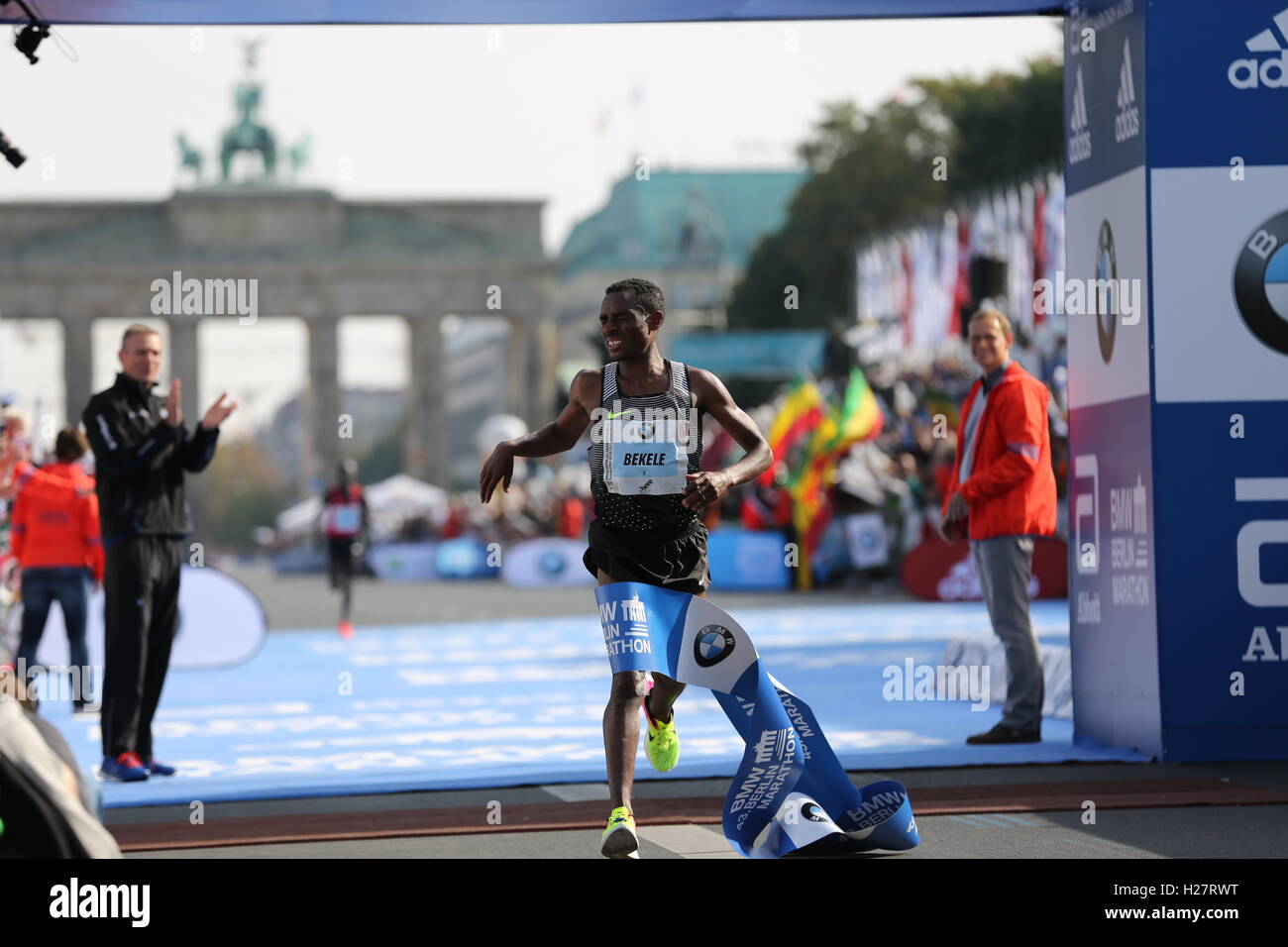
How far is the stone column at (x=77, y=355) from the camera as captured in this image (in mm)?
78875

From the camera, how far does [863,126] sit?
59125mm

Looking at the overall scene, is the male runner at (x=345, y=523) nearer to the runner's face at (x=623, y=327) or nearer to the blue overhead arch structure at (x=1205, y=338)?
the blue overhead arch structure at (x=1205, y=338)

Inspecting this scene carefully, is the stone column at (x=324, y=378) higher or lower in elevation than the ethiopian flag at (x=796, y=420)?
higher

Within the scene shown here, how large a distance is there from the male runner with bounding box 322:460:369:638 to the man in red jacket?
11186 mm

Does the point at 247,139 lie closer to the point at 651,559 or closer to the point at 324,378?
the point at 324,378

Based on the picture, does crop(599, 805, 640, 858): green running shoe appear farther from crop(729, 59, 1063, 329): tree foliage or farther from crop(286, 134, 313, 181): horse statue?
crop(286, 134, 313, 181): horse statue

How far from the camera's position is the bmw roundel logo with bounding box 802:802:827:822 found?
624cm

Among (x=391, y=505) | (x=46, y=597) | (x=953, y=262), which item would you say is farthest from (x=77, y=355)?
(x=46, y=597)

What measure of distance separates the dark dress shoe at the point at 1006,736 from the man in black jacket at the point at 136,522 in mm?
4011

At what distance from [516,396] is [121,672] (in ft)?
245

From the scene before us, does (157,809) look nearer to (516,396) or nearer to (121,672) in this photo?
(121,672)

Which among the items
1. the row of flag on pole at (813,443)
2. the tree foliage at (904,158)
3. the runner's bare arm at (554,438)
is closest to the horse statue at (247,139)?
the tree foliage at (904,158)

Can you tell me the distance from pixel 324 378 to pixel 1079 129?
7561cm

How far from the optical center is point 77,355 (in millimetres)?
80250
